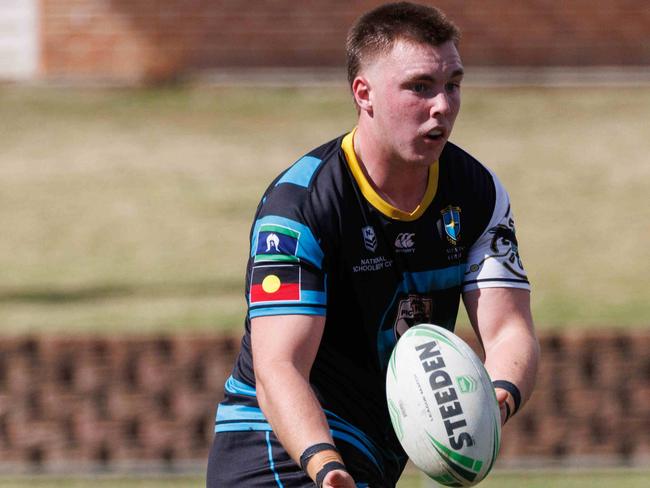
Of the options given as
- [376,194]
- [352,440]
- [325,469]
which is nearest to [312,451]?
[325,469]

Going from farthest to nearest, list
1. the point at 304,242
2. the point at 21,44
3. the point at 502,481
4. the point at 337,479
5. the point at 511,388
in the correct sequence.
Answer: the point at 21,44 → the point at 502,481 → the point at 511,388 → the point at 304,242 → the point at 337,479

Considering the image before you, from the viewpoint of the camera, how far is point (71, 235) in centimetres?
1838

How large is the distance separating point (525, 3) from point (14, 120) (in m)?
8.21

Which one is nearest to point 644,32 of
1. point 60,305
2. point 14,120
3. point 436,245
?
point 14,120

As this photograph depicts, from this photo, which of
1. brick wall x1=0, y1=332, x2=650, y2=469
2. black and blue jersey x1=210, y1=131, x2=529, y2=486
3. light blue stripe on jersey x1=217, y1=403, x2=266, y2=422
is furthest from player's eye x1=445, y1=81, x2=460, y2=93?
brick wall x1=0, y1=332, x2=650, y2=469

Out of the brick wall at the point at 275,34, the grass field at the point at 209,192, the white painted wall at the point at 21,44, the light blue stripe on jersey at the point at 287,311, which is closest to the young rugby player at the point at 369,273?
the light blue stripe on jersey at the point at 287,311

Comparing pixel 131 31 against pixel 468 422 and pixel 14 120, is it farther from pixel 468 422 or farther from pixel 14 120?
pixel 468 422

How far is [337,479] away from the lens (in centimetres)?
454

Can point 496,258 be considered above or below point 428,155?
below

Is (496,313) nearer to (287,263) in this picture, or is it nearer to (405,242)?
(405,242)

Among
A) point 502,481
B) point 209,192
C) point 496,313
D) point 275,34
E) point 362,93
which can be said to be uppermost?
point 362,93

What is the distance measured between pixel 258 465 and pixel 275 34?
1974cm

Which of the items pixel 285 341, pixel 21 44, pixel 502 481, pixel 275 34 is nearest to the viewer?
pixel 285 341

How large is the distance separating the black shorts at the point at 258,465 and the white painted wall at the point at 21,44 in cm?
2051
